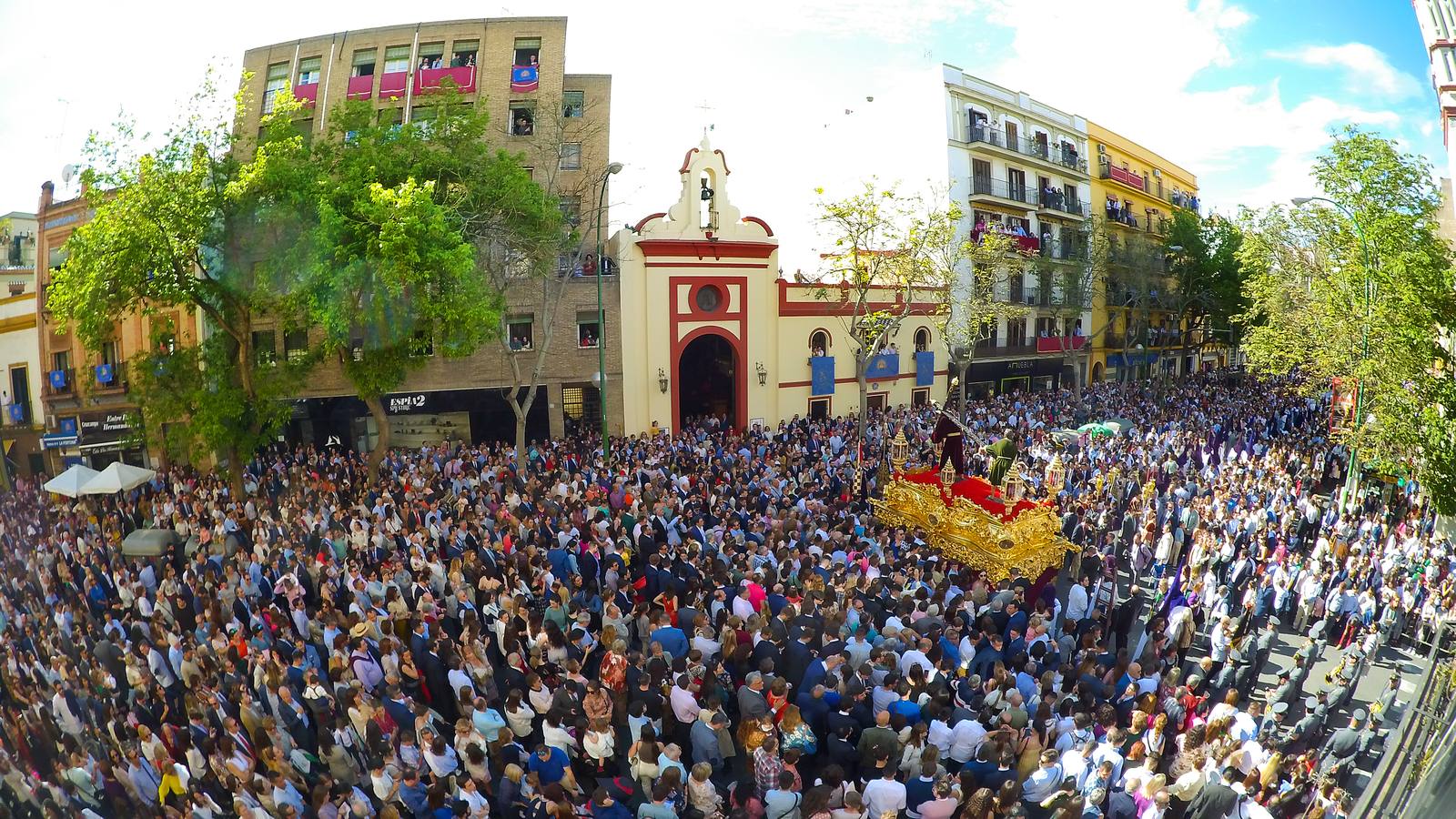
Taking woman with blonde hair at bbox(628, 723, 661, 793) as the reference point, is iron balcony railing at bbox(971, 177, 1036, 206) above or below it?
above

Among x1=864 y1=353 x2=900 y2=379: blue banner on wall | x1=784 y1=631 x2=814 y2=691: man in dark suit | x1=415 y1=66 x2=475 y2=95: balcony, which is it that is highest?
x1=415 y1=66 x2=475 y2=95: balcony

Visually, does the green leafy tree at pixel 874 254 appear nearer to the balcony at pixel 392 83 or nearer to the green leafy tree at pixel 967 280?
the green leafy tree at pixel 967 280

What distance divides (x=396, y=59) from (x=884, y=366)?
21044 mm

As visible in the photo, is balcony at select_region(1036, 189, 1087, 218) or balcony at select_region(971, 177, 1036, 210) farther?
balcony at select_region(1036, 189, 1087, 218)

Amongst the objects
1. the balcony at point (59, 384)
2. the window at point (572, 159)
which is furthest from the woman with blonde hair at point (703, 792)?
the window at point (572, 159)

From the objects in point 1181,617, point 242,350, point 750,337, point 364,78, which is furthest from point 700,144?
point 1181,617

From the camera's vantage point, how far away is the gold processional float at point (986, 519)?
44.8 feet

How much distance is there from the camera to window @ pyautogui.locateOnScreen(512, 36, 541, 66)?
2452cm

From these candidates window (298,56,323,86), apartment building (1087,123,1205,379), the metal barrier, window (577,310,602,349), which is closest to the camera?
the metal barrier

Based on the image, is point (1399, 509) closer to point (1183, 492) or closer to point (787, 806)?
point (1183, 492)

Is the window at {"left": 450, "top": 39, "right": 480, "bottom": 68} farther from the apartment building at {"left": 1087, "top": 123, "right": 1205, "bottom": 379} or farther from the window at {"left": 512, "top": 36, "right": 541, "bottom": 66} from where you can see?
the apartment building at {"left": 1087, "top": 123, "right": 1205, "bottom": 379}

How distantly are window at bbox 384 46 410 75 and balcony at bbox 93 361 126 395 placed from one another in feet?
45.6

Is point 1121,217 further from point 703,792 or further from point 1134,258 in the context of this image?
point 703,792

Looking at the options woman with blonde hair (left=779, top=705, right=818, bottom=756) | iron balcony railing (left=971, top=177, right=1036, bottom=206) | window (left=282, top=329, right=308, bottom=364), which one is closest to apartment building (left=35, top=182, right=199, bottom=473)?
window (left=282, top=329, right=308, bottom=364)
